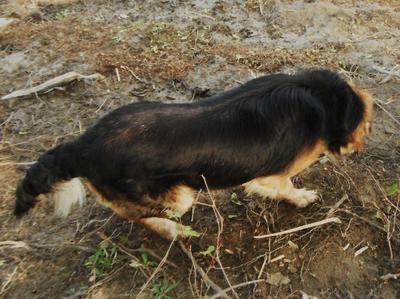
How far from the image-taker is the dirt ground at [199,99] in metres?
3.42

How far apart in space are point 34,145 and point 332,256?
3.12 m

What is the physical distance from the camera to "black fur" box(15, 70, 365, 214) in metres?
2.97

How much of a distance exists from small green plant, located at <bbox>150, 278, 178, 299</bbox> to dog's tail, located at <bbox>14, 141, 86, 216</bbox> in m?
0.95

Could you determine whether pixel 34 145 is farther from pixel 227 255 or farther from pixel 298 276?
pixel 298 276

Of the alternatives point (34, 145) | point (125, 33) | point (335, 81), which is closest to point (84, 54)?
point (125, 33)

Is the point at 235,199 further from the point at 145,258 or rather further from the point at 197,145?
the point at 197,145

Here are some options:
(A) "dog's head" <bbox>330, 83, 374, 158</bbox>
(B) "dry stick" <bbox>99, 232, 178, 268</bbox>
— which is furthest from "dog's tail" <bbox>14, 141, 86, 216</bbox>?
(A) "dog's head" <bbox>330, 83, 374, 158</bbox>

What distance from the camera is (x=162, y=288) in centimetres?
334

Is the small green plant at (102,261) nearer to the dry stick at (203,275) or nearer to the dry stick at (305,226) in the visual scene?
the dry stick at (203,275)

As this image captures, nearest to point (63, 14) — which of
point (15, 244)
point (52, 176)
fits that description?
point (15, 244)

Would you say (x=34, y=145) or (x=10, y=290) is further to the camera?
(x=34, y=145)

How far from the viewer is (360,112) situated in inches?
134

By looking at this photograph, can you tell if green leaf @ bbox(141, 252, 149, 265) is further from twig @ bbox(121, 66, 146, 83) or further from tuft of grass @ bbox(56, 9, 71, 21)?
tuft of grass @ bbox(56, 9, 71, 21)

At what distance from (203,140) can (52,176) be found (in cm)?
110
